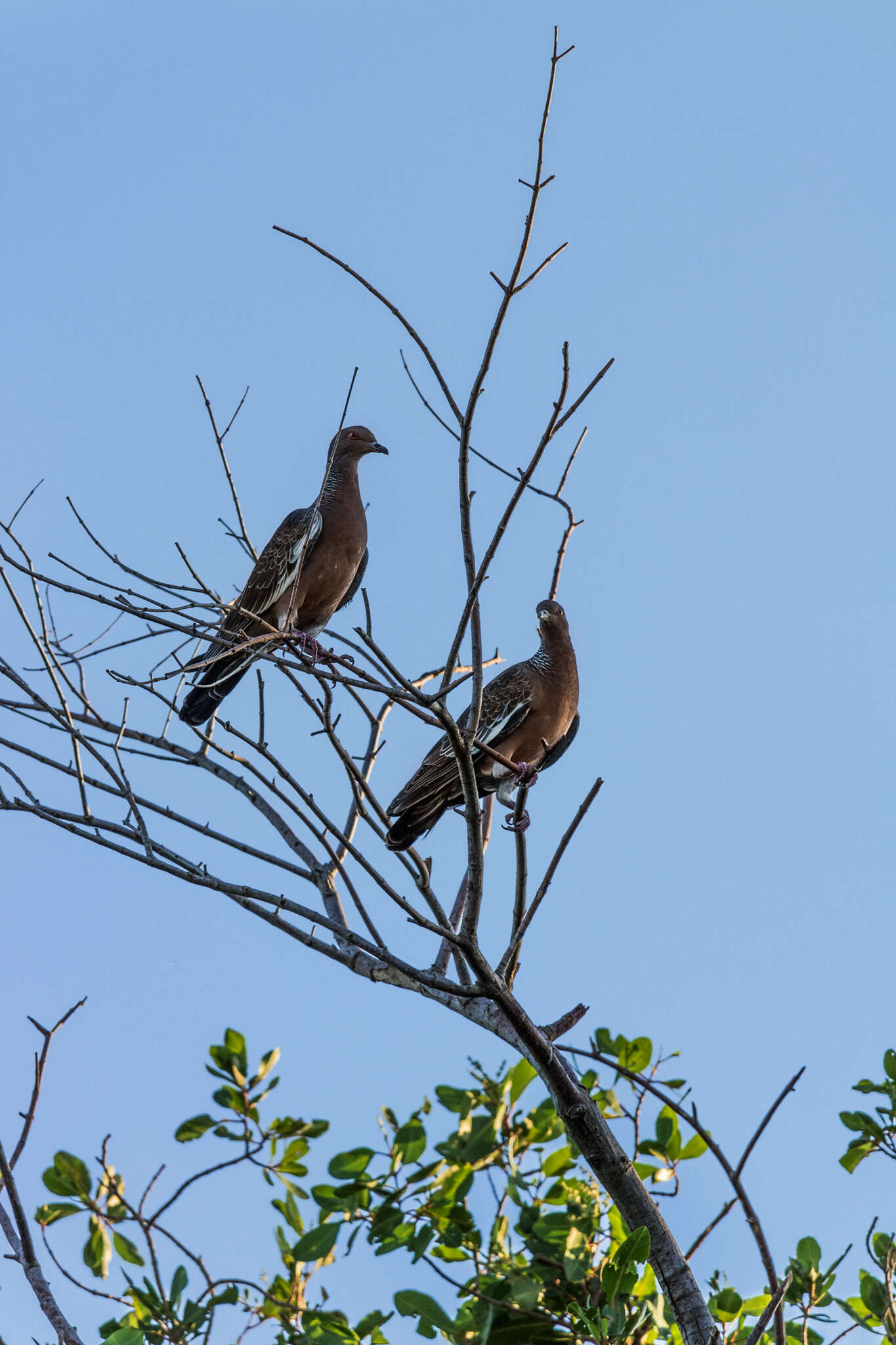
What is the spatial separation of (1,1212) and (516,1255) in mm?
1264

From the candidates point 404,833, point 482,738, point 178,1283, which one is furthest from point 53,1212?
point 482,738

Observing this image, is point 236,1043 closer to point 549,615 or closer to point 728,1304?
point 728,1304

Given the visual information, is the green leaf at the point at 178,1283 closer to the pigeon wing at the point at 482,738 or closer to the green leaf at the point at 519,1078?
the green leaf at the point at 519,1078

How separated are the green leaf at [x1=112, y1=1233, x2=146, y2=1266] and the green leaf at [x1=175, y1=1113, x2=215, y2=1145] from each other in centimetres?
27

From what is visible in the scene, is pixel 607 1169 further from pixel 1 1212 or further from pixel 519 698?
pixel 519 698

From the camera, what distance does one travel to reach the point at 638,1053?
10.6 feet

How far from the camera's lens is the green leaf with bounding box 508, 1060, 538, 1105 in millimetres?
2914

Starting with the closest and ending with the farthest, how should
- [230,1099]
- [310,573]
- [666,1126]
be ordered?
[666,1126] → [230,1099] → [310,573]

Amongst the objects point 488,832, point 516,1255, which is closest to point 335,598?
point 488,832

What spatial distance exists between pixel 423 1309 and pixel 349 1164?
0.34 meters

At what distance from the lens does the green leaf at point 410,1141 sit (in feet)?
9.20

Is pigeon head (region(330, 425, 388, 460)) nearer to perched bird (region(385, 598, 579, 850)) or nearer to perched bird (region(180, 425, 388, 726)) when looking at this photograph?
perched bird (region(180, 425, 388, 726))

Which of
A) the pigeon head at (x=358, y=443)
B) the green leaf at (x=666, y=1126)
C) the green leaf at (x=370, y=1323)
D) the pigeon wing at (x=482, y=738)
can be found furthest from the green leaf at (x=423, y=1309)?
the pigeon head at (x=358, y=443)

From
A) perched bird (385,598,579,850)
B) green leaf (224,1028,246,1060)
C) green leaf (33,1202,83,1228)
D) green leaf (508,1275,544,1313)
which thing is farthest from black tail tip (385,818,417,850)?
green leaf (508,1275,544,1313)
